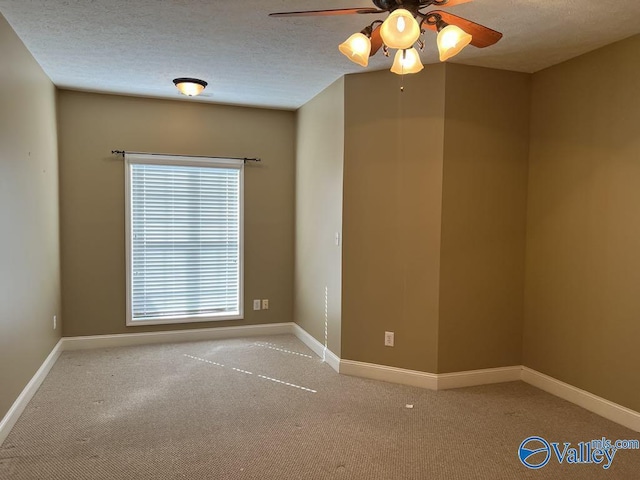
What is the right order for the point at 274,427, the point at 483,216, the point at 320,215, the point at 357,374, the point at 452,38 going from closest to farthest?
1. the point at 452,38
2. the point at 274,427
3. the point at 483,216
4. the point at 357,374
5. the point at 320,215

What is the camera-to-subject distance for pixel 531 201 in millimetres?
3594

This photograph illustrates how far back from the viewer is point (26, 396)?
308cm

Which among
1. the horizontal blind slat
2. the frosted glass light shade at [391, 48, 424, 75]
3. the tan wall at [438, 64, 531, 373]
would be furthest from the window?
the frosted glass light shade at [391, 48, 424, 75]

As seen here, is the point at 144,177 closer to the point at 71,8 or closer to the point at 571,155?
the point at 71,8

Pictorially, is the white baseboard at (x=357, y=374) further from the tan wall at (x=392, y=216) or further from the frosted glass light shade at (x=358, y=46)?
the frosted glass light shade at (x=358, y=46)

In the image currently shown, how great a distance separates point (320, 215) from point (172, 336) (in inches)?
81.0

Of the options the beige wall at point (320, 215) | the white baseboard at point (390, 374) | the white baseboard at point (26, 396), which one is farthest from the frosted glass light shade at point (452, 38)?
the white baseboard at point (26, 396)

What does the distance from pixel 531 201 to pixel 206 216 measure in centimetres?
320

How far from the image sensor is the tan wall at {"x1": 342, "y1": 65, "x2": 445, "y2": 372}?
3438mm

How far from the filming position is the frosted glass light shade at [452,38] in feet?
6.21

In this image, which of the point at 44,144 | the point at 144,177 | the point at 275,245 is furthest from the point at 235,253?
the point at 44,144

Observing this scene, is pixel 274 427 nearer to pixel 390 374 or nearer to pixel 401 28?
pixel 390 374

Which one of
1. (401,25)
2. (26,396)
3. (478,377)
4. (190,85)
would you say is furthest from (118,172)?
(478,377)

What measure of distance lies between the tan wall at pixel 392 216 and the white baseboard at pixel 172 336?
149 cm
